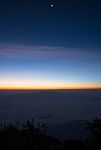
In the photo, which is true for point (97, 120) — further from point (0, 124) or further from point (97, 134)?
point (0, 124)

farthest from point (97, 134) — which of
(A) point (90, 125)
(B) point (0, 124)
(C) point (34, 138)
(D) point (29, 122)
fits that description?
(B) point (0, 124)

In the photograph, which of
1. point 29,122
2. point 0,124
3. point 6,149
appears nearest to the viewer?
point 6,149

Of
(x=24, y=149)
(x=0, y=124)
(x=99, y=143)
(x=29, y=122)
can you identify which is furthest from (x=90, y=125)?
(x=0, y=124)

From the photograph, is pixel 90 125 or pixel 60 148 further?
pixel 90 125

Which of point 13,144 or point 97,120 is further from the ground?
point 97,120

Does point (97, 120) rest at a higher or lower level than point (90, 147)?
higher

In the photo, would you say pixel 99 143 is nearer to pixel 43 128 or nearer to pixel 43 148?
pixel 43 148

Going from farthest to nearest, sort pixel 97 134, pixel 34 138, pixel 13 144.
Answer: pixel 34 138 < pixel 97 134 < pixel 13 144

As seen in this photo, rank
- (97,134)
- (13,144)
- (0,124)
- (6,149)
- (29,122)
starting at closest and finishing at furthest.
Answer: (6,149)
(13,144)
(97,134)
(29,122)
(0,124)

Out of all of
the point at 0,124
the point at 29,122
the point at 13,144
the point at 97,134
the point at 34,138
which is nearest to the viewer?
the point at 13,144

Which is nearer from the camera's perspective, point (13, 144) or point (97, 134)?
point (13, 144)
